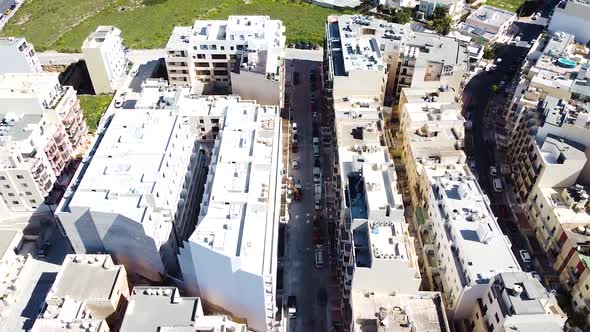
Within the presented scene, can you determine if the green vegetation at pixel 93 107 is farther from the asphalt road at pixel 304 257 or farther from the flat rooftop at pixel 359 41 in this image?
the flat rooftop at pixel 359 41

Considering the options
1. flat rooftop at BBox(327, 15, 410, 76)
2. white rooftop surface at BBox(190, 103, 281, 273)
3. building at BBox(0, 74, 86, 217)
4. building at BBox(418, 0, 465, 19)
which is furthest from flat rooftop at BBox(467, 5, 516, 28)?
building at BBox(0, 74, 86, 217)

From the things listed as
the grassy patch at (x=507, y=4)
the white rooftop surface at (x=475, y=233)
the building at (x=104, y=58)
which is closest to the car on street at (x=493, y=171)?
the white rooftop surface at (x=475, y=233)

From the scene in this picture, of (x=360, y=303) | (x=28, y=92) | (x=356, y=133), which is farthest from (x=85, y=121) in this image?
(x=360, y=303)

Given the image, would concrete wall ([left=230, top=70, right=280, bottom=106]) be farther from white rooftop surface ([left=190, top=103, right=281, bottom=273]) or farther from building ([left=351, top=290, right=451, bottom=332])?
building ([left=351, top=290, right=451, bottom=332])

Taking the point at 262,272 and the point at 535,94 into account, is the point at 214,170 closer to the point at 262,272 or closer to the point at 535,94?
the point at 262,272

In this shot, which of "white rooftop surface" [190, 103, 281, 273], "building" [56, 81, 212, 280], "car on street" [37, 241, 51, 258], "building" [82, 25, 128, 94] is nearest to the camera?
"white rooftop surface" [190, 103, 281, 273]
